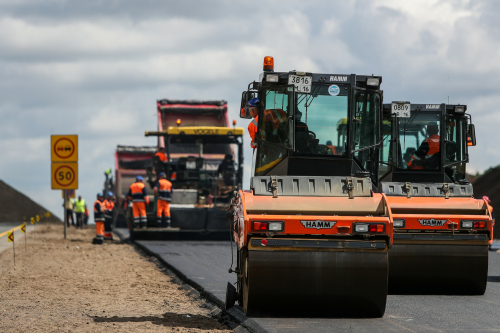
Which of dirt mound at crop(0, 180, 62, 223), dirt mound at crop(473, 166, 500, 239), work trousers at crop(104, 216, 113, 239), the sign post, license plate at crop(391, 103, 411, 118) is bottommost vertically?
dirt mound at crop(0, 180, 62, 223)

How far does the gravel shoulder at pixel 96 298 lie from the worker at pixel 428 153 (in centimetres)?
414

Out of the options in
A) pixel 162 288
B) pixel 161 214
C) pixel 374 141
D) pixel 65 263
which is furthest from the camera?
pixel 161 214

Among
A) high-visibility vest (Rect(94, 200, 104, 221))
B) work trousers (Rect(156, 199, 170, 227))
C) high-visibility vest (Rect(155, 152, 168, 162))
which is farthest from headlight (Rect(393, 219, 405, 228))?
high-visibility vest (Rect(94, 200, 104, 221))

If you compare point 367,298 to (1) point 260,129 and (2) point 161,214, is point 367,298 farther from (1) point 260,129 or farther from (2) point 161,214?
(2) point 161,214

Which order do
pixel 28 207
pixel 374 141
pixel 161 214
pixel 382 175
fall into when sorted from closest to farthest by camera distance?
pixel 374 141
pixel 382 175
pixel 161 214
pixel 28 207

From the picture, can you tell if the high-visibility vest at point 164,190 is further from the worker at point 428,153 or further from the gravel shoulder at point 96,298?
the worker at point 428,153

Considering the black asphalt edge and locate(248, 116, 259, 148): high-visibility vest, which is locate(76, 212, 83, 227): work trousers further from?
locate(248, 116, 259, 148): high-visibility vest

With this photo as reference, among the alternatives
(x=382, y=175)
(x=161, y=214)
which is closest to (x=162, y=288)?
(x=382, y=175)

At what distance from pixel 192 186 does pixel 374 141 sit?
12.7m

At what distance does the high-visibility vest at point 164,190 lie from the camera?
2014 cm

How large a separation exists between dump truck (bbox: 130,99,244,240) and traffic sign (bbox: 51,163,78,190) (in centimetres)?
210

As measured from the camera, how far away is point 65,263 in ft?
49.8

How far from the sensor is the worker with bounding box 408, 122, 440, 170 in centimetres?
1195

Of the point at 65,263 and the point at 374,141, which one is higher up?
the point at 374,141
